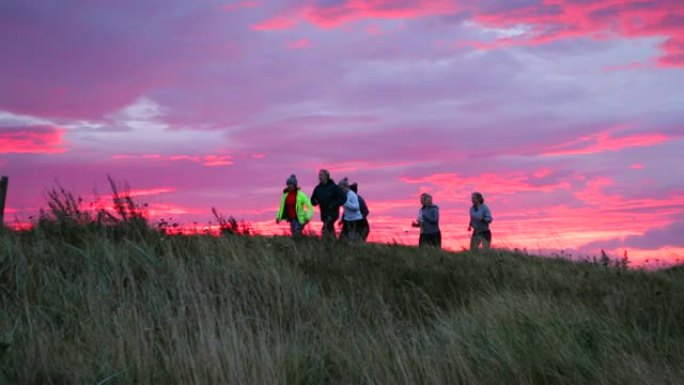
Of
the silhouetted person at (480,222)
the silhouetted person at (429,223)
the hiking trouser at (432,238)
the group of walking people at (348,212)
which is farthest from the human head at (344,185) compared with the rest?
the silhouetted person at (480,222)

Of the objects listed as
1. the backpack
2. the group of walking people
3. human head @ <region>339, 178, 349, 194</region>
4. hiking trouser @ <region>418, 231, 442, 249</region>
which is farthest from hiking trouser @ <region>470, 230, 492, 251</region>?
human head @ <region>339, 178, 349, 194</region>

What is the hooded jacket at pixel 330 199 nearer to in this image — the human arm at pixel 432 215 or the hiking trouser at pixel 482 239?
the human arm at pixel 432 215

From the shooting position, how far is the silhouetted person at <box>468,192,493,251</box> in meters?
18.1

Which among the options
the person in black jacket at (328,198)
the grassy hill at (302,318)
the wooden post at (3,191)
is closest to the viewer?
the grassy hill at (302,318)

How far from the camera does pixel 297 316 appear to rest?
347 inches

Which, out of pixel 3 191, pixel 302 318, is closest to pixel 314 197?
pixel 3 191

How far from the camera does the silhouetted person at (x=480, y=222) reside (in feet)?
59.5

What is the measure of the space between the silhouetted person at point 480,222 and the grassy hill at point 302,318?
4.94m

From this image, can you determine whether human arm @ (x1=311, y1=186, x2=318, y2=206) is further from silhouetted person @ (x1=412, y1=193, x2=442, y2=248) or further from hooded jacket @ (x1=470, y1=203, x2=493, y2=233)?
hooded jacket @ (x1=470, y1=203, x2=493, y2=233)

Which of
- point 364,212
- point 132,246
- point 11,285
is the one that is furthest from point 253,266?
point 364,212

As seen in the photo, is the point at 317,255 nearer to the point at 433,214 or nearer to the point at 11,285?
the point at 11,285

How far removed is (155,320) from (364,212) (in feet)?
34.6

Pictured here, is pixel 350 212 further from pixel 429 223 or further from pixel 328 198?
pixel 429 223

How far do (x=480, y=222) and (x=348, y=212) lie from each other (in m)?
3.22
